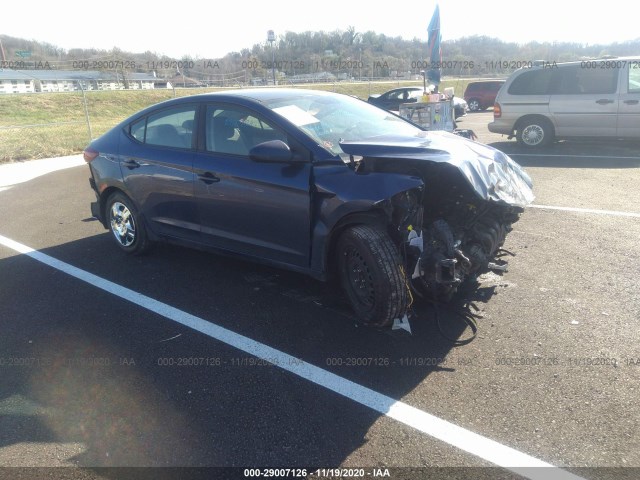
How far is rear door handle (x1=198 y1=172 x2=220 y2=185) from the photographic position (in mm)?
4391

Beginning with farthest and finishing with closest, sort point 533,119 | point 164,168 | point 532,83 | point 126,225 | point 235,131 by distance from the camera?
1. point 533,119
2. point 532,83
3. point 126,225
4. point 164,168
5. point 235,131

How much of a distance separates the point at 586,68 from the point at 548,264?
770 cm

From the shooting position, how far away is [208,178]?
14.6 feet

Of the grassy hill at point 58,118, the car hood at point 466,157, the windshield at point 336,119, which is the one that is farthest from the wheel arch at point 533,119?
the grassy hill at point 58,118

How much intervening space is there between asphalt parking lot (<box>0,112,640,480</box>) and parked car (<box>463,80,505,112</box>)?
23105 millimetres

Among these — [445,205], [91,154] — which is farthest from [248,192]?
[91,154]

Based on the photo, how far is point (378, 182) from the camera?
3.52m

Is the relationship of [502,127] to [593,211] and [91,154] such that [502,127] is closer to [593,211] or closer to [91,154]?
[593,211]

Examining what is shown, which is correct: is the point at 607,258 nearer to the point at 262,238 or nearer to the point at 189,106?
the point at 262,238

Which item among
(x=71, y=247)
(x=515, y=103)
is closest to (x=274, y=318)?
(x=71, y=247)

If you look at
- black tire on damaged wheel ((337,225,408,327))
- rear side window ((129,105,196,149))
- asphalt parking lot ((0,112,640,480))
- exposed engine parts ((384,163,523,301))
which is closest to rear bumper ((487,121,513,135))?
asphalt parking lot ((0,112,640,480))

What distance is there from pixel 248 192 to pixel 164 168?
3.73ft

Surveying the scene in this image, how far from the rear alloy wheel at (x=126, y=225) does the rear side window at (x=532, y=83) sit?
9.29m

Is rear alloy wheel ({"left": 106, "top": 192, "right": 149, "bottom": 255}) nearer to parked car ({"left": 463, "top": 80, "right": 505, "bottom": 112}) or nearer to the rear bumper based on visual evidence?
the rear bumper
